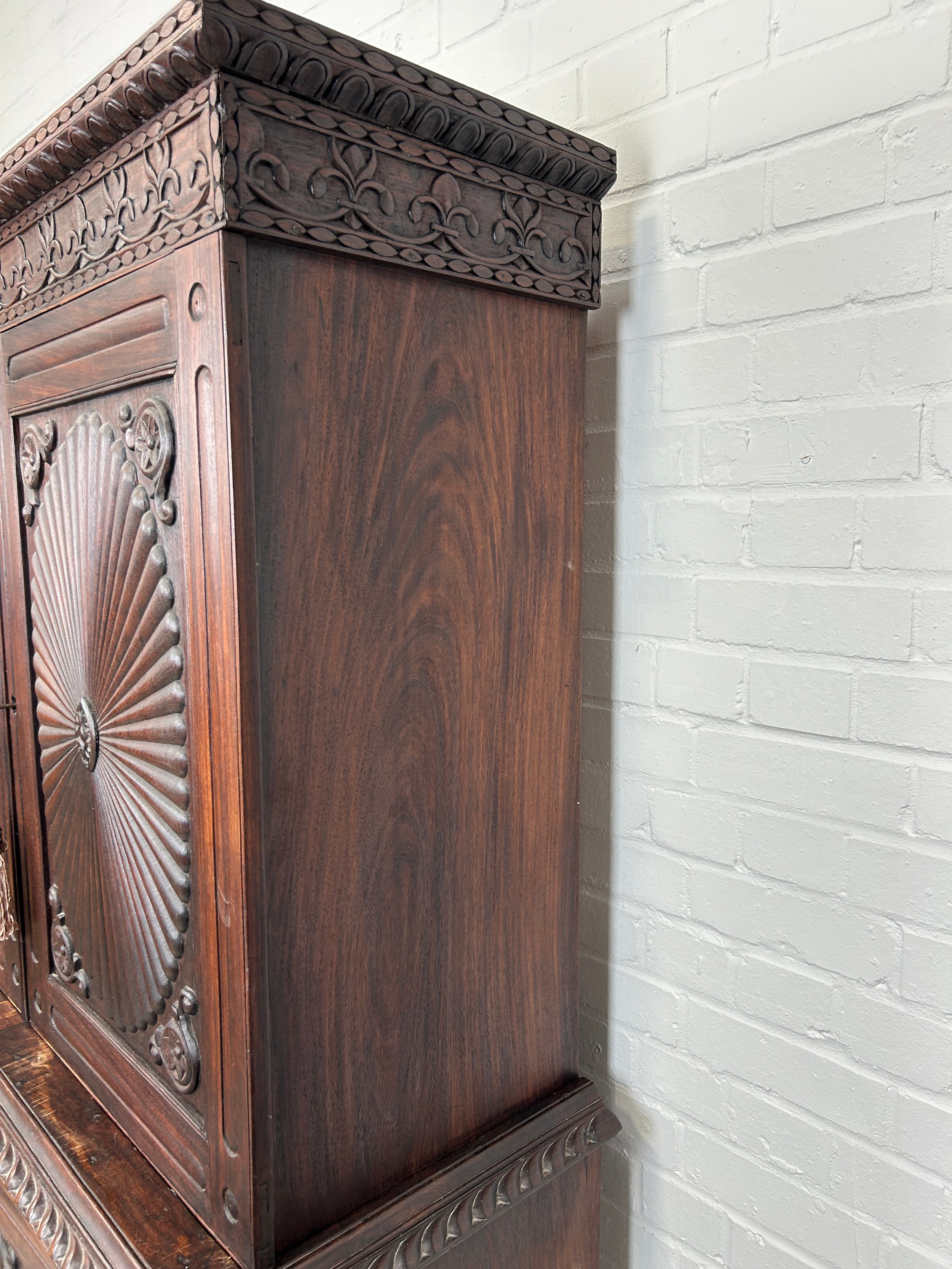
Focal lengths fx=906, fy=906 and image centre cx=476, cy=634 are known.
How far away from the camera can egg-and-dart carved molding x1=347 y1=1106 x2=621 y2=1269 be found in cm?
87

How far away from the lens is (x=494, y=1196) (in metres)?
0.96

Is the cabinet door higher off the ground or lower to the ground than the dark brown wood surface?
higher

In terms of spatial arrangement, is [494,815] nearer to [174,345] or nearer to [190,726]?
[190,726]

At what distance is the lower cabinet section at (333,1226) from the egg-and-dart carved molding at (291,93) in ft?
3.27

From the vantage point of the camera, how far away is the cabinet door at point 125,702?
801mm

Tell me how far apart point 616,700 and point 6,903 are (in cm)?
86

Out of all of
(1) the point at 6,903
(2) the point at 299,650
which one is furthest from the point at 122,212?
(1) the point at 6,903

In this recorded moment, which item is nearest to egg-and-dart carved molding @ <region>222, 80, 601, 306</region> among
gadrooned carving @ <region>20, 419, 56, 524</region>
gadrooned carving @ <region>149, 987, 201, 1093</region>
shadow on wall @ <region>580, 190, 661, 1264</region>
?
shadow on wall @ <region>580, 190, 661, 1264</region>

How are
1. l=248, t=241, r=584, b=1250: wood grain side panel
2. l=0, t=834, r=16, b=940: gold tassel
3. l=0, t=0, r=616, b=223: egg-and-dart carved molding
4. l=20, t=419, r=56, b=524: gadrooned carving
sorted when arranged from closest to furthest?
1. l=0, t=0, r=616, b=223: egg-and-dart carved molding
2. l=248, t=241, r=584, b=1250: wood grain side panel
3. l=20, t=419, r=56, b=524: gadrooned carving
4. l=0, t=834, r=16, b=940: gold tassel

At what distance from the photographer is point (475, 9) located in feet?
4.01

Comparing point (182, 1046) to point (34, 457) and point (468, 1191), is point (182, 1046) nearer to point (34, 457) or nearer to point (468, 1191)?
point (468, 1191)

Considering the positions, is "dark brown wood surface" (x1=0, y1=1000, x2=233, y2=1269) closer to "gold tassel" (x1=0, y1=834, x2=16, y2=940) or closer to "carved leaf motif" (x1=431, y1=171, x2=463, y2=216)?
"gold tassel" (x1=0, y1=834, x2=16, y2=940)

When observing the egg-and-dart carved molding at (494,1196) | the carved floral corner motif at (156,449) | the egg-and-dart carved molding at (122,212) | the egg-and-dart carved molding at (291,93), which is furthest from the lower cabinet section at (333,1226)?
the egg-and-dart carved molding at (291,93)

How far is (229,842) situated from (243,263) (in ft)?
1.57
